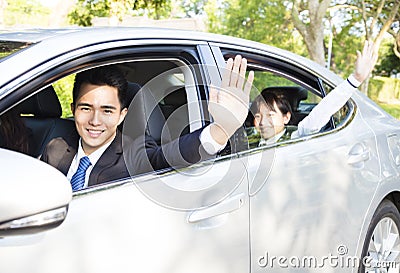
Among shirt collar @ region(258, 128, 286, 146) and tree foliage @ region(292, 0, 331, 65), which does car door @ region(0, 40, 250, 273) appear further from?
tree foliage @ region(292, 0, 331, 65)

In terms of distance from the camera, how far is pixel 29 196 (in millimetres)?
1385

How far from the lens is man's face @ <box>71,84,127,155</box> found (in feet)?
7.34

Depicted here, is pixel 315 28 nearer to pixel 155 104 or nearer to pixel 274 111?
pixel 274 111

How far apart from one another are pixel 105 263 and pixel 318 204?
1.23 meters

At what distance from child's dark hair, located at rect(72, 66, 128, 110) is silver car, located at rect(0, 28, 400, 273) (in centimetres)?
7

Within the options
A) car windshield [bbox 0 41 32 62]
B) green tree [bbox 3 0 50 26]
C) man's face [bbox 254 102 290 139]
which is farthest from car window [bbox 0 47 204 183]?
green tree [bbox 3 0 50 26]

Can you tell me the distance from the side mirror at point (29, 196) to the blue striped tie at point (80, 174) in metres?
0.60

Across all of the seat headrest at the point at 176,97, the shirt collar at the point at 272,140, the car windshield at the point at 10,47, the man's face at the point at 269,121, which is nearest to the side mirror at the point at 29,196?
the car windshield at the point at 10,47

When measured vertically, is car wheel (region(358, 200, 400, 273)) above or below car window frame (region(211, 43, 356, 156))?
below

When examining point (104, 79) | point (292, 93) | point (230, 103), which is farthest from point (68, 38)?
point (292, 93)

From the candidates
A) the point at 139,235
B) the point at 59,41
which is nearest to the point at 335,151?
the point at 139,235

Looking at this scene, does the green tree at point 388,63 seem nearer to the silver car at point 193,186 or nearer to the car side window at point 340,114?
the car side window at point 340,114

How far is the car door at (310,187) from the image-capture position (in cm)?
239

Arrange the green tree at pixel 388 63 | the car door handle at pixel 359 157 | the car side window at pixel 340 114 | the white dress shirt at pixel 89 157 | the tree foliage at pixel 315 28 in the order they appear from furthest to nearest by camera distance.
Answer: the green tree at pixel 388 63 → the tree foliage at pixel 315 28 → the car side window at pixel 340 114 → the car door handle at pixel 359 157 → the white dress shirt at pixel 89 157
